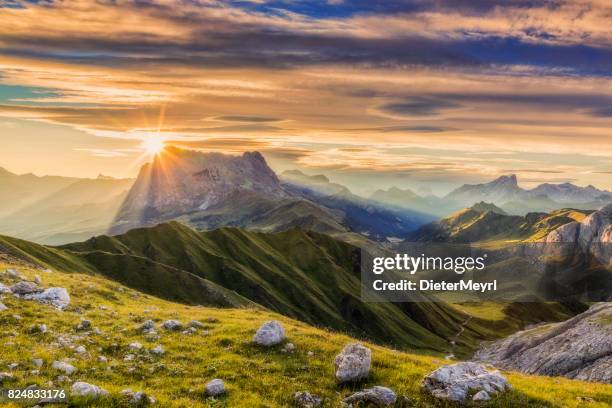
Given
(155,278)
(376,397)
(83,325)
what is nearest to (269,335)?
(376,397)

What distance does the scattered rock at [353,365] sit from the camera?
21.3 meters

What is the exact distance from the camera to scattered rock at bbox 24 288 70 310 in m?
31.3

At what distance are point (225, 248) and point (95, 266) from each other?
271ft

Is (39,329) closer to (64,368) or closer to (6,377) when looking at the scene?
(64,368)

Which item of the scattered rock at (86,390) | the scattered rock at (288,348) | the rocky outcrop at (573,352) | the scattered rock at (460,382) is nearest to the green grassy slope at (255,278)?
the rocky outcrop at (573,352)

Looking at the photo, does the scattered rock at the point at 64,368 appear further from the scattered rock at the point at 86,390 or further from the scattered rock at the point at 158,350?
the scattered rock at the point at 158,350

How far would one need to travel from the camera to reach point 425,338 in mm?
198250

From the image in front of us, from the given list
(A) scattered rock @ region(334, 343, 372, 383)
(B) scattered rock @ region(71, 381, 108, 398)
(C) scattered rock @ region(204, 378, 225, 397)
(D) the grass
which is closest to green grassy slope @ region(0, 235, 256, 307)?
(D) the grass

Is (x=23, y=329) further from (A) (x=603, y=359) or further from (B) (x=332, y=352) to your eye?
(A) (x=603, y=359)

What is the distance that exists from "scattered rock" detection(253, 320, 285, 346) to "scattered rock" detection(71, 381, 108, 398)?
9.95 m

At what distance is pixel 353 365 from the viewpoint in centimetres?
2155

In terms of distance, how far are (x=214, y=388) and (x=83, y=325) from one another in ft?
40.6

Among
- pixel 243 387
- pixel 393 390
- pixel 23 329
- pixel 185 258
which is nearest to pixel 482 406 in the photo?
pixel 393 390

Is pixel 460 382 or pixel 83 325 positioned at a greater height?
pixel 460 382
